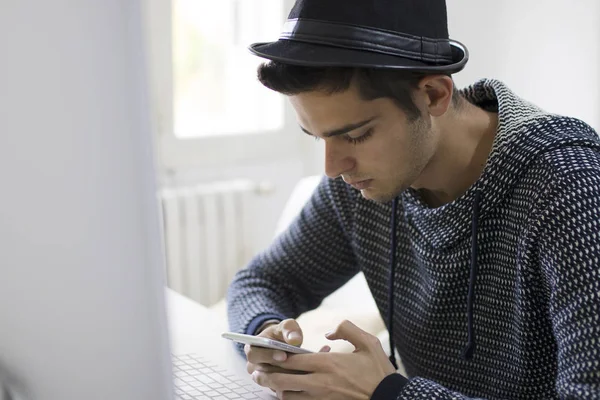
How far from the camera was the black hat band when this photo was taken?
990 millimetres

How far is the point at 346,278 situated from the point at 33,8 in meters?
1.15

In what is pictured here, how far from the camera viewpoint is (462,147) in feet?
3.89

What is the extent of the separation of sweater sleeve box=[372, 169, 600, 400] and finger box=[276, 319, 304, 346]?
16 centimetres

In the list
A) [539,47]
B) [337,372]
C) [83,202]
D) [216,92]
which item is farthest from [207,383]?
[539,47]

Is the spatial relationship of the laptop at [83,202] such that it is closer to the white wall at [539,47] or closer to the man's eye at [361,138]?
the man's eye at [361,138]

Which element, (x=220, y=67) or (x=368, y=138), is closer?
(x=368, y=138)

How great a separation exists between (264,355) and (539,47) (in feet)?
6.52

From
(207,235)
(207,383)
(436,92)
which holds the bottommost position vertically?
(207,235)

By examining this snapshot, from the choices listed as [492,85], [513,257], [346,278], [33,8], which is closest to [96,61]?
[33,8]

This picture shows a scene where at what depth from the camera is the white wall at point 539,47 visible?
2.48 metres

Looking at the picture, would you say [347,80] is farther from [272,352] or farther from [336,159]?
[272,352]

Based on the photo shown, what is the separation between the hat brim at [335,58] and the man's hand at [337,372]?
34 centimetres

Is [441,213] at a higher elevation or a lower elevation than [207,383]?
higher

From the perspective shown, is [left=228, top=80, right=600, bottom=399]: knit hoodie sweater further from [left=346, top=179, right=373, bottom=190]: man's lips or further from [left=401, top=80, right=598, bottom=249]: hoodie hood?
[left=346, top=179, right=373, bottom=190]: man's lips
